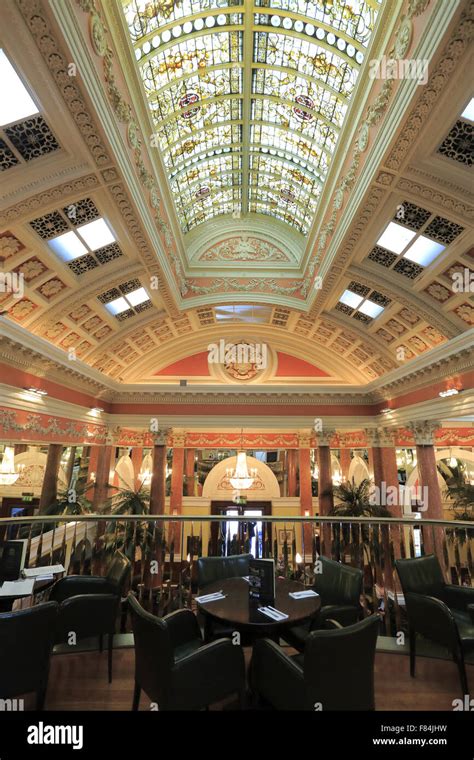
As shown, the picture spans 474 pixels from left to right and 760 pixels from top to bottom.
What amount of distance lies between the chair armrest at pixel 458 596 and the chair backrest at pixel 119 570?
3770 millimetres

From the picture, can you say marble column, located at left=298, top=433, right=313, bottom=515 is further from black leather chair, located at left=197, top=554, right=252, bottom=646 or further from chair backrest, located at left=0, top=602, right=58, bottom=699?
chair backrest, located at left=0, top=602, right=58, bottom=699

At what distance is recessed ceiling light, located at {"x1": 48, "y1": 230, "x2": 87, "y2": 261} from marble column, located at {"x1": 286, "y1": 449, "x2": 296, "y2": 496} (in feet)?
39.7

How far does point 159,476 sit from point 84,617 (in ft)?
33.1

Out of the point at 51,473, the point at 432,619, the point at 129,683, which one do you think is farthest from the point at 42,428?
the point at 432,619

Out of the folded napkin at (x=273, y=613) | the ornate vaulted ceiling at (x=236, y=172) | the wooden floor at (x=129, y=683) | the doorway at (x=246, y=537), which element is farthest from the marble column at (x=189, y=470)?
the folded napkin at (x=273, y=613)

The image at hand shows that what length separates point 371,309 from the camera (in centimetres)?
1043

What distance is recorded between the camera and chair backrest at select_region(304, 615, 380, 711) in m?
2.36

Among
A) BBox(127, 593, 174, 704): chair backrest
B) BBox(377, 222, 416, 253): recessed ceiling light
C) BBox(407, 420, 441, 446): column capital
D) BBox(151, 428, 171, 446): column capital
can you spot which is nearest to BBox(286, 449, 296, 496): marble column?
BBox(151, 428, 171, 446): column capital

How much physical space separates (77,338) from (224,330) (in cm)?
568

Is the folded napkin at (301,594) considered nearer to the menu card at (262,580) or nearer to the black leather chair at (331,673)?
the menu card at (262,580)

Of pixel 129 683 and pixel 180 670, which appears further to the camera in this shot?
pixel 129 683

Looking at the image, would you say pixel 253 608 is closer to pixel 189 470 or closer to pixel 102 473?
pixel 102 473

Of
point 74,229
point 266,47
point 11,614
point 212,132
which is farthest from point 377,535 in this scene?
point 212,132

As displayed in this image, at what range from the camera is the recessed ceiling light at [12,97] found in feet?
14.3
